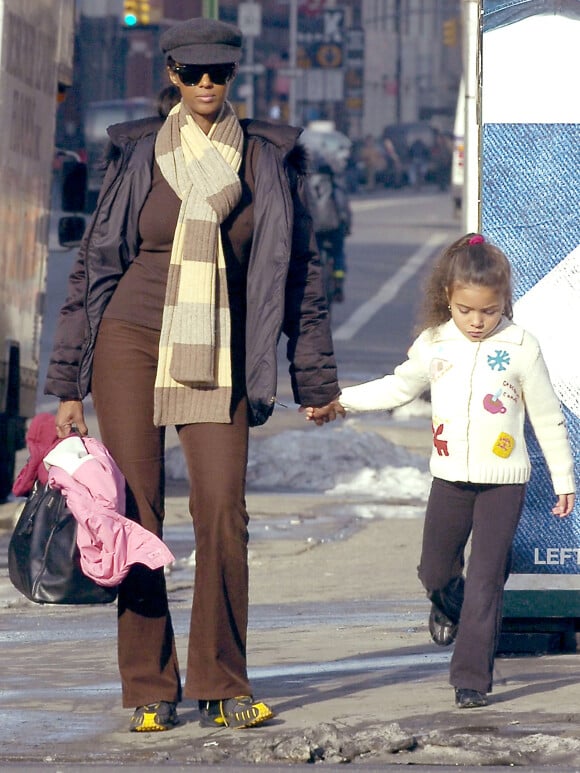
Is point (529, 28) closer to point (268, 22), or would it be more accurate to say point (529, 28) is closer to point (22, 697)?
point (22, 697)

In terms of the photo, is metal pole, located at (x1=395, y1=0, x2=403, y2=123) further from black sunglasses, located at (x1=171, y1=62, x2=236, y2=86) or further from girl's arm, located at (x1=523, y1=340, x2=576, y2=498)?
black sunglasses, located at (x1=171, y1=62, x2=236, y2=86)

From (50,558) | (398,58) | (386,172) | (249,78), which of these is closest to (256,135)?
(50,558)

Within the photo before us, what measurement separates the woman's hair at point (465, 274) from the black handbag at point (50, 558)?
117cm

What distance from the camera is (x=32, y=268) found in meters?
11.1

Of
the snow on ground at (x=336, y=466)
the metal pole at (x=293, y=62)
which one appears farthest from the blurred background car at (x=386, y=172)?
the snow on ground at (x=336, y=466)

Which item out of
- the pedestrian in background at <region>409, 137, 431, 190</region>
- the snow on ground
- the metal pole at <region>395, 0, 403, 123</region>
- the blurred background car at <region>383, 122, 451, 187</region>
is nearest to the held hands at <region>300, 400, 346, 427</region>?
the snow on ground

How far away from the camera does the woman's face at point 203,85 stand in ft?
18.1

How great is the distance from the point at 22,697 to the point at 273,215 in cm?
166

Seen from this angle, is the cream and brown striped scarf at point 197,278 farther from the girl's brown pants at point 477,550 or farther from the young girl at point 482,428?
the girl's brown pants at point 477,550

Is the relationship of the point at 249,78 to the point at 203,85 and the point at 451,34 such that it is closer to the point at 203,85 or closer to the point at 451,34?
the point at 451,34

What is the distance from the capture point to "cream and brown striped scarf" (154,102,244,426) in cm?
542

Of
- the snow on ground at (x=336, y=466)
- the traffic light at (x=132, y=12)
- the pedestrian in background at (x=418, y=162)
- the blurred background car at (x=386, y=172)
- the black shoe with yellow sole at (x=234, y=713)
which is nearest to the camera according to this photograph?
the black shoe with yellow sole at (x=234, y=713)

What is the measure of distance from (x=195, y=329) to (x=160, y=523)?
0.57 m

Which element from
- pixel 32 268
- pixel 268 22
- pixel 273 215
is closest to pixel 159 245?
pixel 273 215
